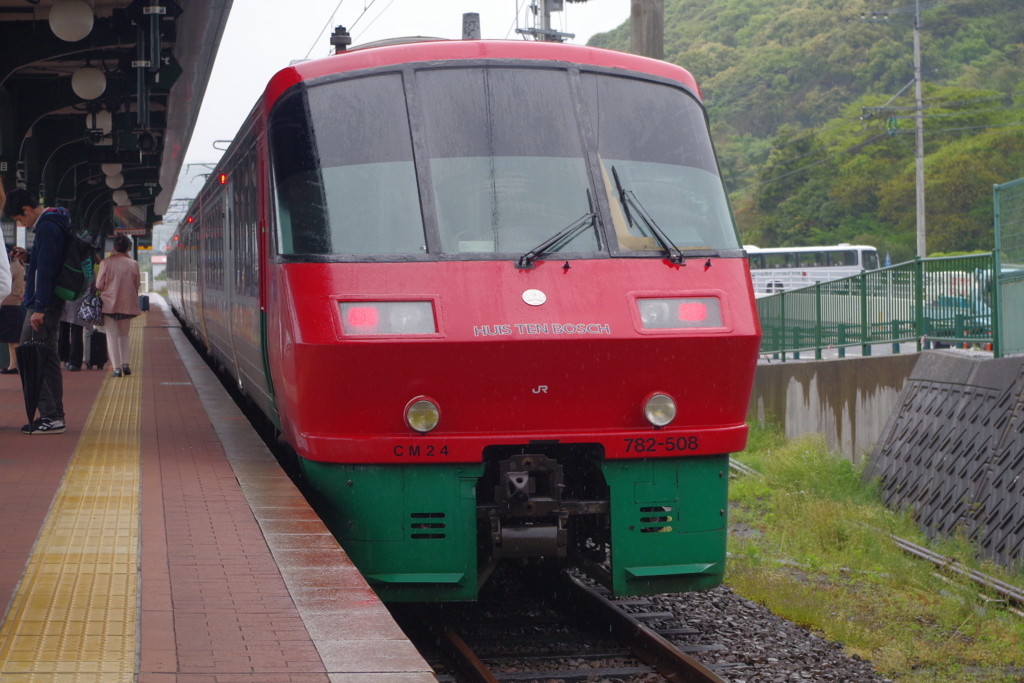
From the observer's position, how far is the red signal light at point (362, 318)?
571cm

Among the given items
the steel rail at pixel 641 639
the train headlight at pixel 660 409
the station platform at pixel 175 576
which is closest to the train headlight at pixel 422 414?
the station platform at pixel 175 576

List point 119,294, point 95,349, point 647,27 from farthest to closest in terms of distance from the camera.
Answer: point 95,349 → point 119,294 → point 647,27

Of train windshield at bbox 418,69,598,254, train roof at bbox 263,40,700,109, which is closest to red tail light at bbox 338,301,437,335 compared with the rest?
train windshield at bbox 418,69,598,254

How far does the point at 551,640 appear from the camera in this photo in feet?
21.0

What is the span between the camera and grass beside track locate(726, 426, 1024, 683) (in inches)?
271

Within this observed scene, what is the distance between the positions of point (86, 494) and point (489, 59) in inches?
125

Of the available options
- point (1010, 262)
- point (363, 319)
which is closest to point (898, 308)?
point (1010, 262)

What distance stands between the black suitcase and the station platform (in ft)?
26.3

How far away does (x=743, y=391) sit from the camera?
20.2 feet

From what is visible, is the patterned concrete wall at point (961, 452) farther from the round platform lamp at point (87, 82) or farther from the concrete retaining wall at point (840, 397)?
the round platform lamp at point (87, 82)

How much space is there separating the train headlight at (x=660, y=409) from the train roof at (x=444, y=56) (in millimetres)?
1808

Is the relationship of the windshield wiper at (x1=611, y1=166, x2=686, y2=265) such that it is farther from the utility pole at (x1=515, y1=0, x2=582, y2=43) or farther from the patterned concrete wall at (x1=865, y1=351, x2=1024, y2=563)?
the utility pole at (x1=515, y1=0, x2=582, y2=43)

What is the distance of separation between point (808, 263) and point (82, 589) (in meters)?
48.4

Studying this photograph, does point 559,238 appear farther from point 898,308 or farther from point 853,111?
point 853,111
